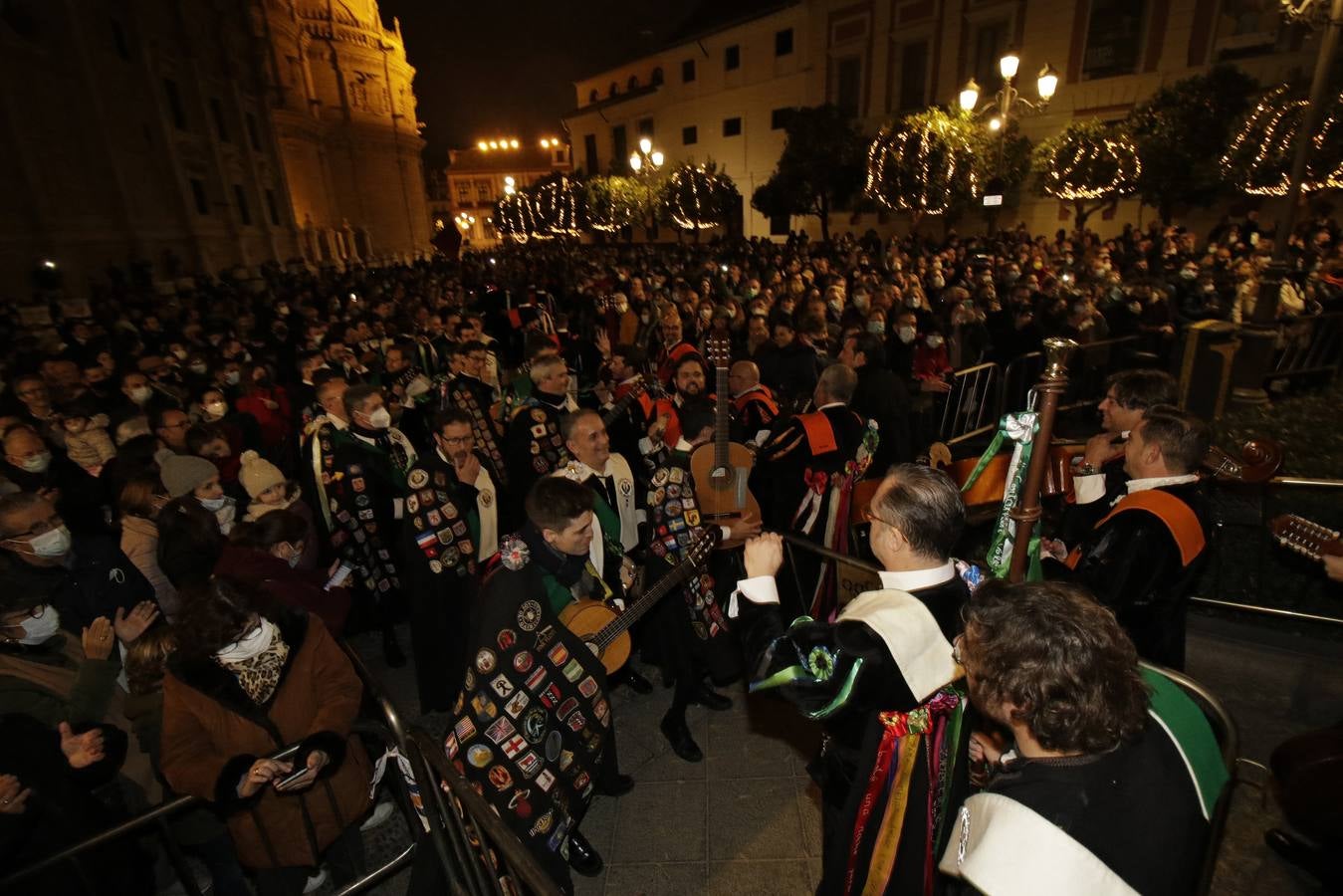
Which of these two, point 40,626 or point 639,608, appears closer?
point 40,626

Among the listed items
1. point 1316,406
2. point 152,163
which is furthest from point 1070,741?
point 152,163

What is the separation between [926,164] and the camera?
2541 centimetres

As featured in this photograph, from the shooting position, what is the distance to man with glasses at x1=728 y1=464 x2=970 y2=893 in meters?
2.05

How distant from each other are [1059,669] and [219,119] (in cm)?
4453

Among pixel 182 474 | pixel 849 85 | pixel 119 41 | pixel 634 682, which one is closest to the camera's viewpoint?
pixel 182 474

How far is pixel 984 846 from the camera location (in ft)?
4.68

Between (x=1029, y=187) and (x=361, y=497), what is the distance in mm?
33113

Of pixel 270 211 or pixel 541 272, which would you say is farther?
pixel 270 211

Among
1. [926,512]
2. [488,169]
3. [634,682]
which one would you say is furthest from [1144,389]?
[488,169]

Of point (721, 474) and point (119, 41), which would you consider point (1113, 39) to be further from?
point (119, 41)

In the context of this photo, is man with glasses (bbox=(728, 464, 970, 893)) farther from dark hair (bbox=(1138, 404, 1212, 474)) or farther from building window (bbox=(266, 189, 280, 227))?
building window (bbox=(266, 189, 280, 227))

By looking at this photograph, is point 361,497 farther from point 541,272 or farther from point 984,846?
point 541,272

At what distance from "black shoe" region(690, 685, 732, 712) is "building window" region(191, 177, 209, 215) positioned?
36.4 m

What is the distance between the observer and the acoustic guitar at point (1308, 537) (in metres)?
3.08
